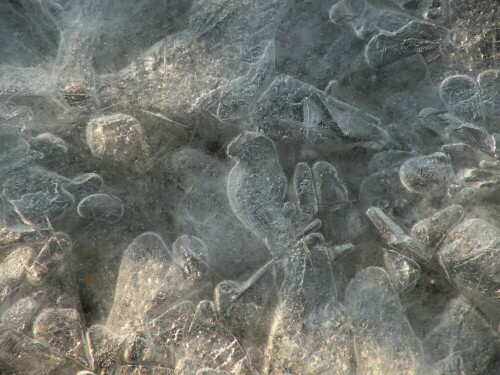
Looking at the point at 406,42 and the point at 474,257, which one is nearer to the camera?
the point at 474,257

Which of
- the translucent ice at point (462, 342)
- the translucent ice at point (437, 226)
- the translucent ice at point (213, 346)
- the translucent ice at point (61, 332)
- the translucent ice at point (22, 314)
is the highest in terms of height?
the translucent ice at point (437, 226)

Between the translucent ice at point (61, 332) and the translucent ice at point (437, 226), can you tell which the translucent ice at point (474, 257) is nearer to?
the translucent ice at point (437, 226)

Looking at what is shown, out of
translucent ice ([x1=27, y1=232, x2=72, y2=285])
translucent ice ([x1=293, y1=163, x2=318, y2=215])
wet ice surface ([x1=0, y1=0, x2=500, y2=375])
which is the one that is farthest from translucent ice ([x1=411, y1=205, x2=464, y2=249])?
translucent ice ([x1=27, y1=232, x2=72, y2=285])

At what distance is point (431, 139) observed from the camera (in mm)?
1312

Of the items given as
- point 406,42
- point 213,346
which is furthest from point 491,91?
point 213,346

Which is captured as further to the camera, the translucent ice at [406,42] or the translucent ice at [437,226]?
the translucent ice at [406,42]

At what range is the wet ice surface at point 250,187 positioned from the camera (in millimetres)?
1238

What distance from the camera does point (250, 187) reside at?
130cm

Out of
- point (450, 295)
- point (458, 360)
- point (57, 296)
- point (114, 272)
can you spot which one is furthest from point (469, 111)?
point (57, 296)

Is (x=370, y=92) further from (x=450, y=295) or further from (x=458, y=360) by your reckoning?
(x=458, y=360)

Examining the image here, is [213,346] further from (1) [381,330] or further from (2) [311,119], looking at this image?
(2) [311,119]

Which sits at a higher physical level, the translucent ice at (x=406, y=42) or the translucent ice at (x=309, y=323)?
the translucent ice at (x=406, y=42)

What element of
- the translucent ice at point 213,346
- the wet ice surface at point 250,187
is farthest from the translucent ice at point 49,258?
the translucent ice at point 213,346

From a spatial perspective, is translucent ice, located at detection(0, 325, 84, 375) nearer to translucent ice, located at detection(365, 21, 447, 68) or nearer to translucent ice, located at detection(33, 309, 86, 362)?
translucent ice, located at detection(33, 309, 86, 362)
